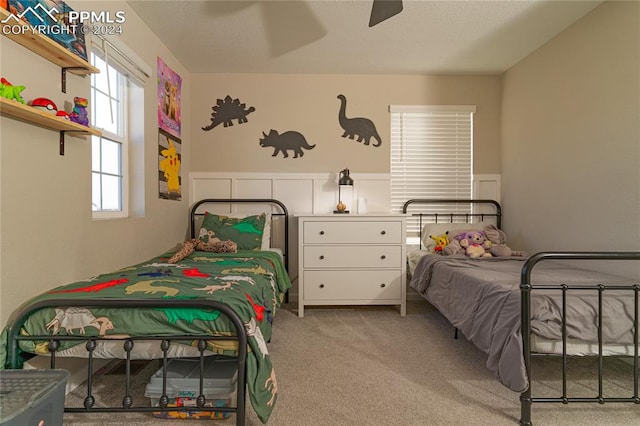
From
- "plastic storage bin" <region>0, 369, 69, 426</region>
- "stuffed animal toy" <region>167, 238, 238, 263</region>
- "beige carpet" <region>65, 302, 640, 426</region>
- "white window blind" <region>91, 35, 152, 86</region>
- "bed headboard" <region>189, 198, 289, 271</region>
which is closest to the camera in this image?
"plastic storage bin" <region>0, 369, 69, 426</region>

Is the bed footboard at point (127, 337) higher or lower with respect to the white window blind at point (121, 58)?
lower

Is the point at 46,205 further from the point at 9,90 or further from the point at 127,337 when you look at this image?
the point at 127,337

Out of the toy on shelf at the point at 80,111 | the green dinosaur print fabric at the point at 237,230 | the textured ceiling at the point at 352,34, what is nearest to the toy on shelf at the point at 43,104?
the toy on shelf at the point at 80,111

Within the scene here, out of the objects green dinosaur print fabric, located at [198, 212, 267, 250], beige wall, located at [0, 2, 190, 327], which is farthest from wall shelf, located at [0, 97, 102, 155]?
green dinosaur print fabric, located at [198, 212, 267, 250]

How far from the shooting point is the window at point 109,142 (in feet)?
8.24

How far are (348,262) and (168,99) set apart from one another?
7.11 ft

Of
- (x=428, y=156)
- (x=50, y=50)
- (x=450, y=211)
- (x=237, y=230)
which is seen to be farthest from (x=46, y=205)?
(x=450, y=211)

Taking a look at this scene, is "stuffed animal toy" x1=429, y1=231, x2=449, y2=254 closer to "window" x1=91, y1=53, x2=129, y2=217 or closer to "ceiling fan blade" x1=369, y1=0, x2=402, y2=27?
"ceiling fan blade" x1=369, y1=0, x2=402, y2=27

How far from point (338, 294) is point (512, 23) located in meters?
2.61

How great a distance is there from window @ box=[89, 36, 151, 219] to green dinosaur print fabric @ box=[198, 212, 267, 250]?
2.31 ft

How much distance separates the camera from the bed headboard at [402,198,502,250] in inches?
159

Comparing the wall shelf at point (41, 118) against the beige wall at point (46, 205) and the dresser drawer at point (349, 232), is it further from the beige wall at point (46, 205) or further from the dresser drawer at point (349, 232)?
the dresser drawer at point (349, 232)

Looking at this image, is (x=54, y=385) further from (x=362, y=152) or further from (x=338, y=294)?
(x=362, y=152)

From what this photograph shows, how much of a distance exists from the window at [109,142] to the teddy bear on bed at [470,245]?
8.86 feet
